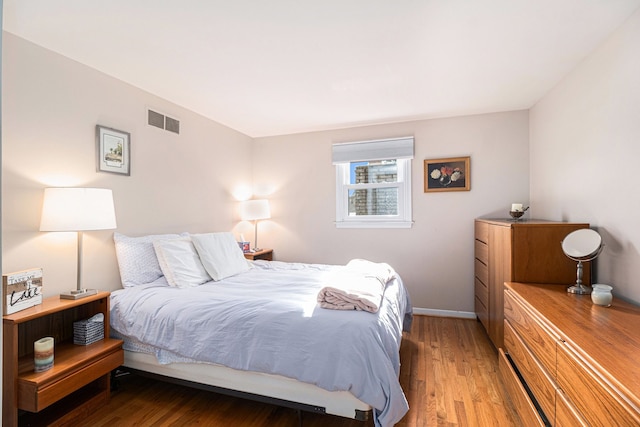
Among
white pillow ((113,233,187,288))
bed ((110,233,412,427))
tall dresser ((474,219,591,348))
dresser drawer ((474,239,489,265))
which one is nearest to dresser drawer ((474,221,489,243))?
dresser drawer ((474,239,489,265))

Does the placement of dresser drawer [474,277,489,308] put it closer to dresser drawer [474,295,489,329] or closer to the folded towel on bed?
dresser drawer [474,295,489,329]

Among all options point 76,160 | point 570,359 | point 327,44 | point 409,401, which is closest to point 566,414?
point 570,359

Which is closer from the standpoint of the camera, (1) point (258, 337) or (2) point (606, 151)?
(1) point (258, 337)

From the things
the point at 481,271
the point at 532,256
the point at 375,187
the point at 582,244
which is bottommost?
the point at 481,271

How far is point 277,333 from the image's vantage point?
1782 millimetres

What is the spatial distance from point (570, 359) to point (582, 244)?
1048mm

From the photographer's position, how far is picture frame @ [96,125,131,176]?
2.41m

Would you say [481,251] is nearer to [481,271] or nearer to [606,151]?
[481,271]

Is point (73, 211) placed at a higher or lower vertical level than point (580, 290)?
higher

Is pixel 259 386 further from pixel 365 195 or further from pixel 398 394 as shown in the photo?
pixel 365 195

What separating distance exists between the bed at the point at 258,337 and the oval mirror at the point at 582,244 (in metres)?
1.18

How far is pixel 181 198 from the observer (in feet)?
10.5

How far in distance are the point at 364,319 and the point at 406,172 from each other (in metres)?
2.46

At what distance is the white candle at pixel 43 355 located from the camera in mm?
1707
